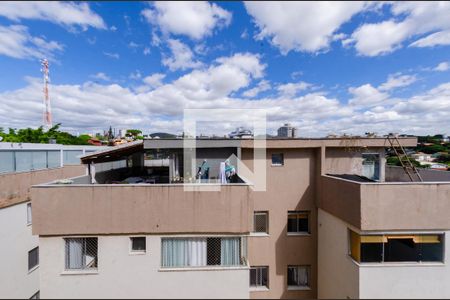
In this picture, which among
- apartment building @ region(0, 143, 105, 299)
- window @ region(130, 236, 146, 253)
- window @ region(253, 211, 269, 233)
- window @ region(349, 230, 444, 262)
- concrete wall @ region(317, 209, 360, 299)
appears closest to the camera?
window @ region(130, 236, 146, 253)

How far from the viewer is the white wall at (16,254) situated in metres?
10.2

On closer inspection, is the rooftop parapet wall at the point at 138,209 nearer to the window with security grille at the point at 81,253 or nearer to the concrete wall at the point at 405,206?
the window with security grille at the point at 81,253

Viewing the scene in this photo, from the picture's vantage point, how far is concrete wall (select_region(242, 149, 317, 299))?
10828 millimetres

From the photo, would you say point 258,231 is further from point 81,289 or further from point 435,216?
point 81,289

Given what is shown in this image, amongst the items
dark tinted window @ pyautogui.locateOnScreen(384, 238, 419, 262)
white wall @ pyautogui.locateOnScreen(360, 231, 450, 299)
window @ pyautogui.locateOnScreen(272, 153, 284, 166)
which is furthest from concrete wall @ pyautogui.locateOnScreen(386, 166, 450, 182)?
window @ pyautogui.locateOnScreen(272, 153, 284, 166)

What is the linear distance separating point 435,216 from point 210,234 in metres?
7.29

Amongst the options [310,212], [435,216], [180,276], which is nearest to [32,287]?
[180,276]

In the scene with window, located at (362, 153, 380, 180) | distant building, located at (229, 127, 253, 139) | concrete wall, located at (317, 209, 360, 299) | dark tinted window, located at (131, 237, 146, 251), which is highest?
distant building, located at (229, 127, 253, 139)

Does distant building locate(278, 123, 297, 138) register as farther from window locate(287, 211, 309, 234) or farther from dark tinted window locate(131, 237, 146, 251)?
dark tinted window locate(131, 237, 146, 251)

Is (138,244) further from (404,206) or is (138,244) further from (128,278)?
(404,206)

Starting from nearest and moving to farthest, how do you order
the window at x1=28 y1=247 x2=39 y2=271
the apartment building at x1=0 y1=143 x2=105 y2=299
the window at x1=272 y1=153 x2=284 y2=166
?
the apartment building at x1=0 y1=143 x2=105 y2=299
the window at x1=272 y1=153 x2=284 y2=166
the window at x1=28 y1=247 x2=39 y2=271

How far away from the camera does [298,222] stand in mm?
11117

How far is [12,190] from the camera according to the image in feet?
35.8

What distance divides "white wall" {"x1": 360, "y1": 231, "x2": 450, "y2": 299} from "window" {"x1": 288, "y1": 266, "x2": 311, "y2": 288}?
393 cm
